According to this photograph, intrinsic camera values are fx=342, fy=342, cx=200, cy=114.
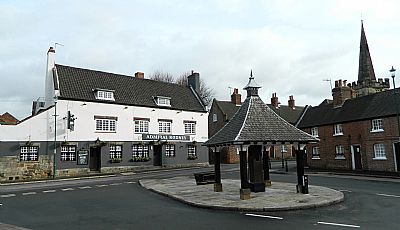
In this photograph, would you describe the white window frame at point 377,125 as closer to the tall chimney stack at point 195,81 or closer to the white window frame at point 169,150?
the white window frame at point 169,150

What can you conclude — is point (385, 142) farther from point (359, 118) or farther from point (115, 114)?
point (115, 114)

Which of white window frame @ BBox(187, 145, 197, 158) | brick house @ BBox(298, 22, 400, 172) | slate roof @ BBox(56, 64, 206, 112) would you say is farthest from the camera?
white window frame @ BBox(187, 145, 197, 158)

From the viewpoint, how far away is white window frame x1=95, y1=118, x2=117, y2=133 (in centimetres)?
3519

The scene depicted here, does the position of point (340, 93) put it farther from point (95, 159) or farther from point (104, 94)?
point (95, 159)

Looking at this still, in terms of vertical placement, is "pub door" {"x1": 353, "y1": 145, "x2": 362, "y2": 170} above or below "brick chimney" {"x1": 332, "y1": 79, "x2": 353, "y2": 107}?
below

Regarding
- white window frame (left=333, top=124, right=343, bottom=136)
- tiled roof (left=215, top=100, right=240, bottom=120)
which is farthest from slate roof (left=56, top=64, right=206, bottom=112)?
white window frame (left=333, top=124, right=343, bottom=136)

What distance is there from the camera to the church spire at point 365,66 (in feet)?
199

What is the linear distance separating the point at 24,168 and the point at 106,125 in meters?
8.77

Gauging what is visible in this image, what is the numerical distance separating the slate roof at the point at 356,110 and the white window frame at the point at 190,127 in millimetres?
12996

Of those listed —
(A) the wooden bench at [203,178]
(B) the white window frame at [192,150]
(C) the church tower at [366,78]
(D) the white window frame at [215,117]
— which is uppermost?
(C) the church tower at [366,78]

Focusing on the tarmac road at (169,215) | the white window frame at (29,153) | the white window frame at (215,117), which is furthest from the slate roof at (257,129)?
the white window frame at (215,117)

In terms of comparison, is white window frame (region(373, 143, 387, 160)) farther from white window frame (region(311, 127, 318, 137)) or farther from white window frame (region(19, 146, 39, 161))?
white window frame (region(19, 146, 39, 161))

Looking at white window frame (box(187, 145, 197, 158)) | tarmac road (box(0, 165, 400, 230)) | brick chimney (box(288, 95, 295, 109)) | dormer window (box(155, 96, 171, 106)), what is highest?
brick chimney (box(288, 95, 295, 109))

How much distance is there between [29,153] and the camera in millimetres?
30688
